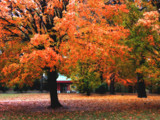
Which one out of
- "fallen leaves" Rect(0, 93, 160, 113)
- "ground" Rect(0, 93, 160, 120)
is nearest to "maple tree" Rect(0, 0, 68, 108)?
"ground" Rect(0, 93, 160, 120)

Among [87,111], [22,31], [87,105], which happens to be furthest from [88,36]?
[87,105]

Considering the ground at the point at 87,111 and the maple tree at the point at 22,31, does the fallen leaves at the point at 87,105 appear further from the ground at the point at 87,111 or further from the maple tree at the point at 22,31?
the maple tree at the point at 22,31

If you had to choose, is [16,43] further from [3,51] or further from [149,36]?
[149,36]

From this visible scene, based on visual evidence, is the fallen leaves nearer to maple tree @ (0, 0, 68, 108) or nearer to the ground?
the ground

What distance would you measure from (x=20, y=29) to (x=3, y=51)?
201 centimetres

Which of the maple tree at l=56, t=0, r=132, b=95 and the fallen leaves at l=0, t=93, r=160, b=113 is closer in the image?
the maple tree at l=56, t=0, r=132, b=95

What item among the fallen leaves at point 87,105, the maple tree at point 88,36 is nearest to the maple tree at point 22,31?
the maple tree at point 88,36

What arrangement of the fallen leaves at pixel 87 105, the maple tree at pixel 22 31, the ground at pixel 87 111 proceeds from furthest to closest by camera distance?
the fallen leaves at pixel 87 105, the maple tree at pixel 22 31, the ground at pixel 87 111

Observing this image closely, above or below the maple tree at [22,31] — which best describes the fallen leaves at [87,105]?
below

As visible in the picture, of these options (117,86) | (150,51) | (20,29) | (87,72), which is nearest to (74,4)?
(20,29)

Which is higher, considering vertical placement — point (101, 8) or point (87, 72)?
point (101, 8)

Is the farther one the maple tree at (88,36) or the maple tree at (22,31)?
the maple tree at (22,31)

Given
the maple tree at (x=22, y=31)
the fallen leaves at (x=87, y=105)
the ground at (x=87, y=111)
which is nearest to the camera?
the ground at (x=87, y=111)

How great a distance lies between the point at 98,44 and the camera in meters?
11.8
